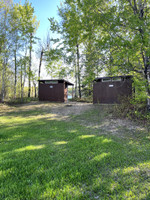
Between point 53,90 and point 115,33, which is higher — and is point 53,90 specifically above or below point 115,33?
below

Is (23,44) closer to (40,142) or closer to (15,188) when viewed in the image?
(40,142)

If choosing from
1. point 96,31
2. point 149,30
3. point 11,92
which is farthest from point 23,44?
point 149,30

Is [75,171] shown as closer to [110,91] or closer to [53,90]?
[110,91]

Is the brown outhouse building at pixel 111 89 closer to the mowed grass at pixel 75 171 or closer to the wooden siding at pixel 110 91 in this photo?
the wooden siding at pixel 110 91

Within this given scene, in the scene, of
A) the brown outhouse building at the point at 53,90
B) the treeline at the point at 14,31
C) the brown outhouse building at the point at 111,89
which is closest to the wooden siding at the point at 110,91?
the brown outhouse building at the point at 111,89

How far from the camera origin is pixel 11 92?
65.4 feet

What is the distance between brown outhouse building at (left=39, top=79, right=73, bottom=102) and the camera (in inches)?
586

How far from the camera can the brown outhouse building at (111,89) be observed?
11146 millimetres

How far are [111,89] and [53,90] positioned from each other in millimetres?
7147

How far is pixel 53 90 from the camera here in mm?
15047

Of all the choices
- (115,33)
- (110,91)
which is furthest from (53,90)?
(115,33)

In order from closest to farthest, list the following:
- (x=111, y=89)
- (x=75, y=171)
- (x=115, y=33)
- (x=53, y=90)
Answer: (x=75, y=171) → (x=115, y=33) → (x=111, y=89) → (x=53, y=90)

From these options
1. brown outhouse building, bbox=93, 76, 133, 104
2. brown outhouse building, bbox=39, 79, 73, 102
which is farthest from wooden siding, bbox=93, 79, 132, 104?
brown outhouse building, bbox=39, 79, 73, 102

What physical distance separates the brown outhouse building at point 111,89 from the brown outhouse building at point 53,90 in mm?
4334
